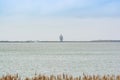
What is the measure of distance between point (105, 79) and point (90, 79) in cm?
66

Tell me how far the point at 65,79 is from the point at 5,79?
291cm

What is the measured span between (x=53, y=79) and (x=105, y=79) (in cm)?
236

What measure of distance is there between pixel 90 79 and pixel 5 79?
12.0ft

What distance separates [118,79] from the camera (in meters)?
18.5

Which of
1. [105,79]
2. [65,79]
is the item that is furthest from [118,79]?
[65,79]

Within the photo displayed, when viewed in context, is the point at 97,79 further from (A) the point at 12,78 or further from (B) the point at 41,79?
(A) the point at 12,78

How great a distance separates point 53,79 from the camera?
18.7 m

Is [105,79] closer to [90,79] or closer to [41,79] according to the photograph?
[90,79]

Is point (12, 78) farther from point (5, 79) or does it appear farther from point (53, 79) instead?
point (53, 79)

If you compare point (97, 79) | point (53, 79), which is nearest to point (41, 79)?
point (53, 79)

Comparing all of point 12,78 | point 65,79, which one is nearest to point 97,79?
point 65,79

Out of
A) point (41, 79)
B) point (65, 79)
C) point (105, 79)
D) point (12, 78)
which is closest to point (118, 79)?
point (105, 79)

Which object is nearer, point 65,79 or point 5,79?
point 5,79

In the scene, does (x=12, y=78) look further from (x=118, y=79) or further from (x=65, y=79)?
(x=118, y=79)
